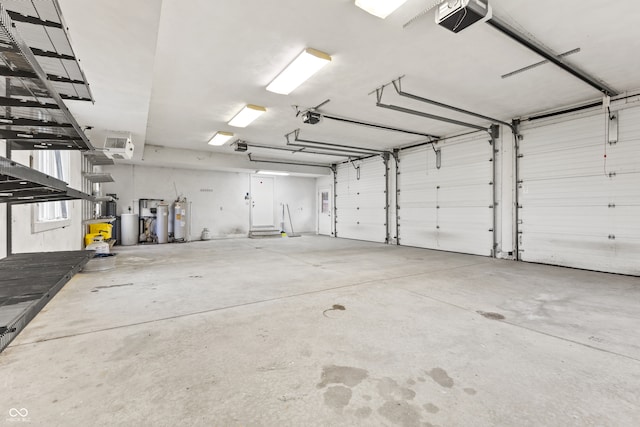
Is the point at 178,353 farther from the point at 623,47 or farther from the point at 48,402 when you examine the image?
the point at 623,47

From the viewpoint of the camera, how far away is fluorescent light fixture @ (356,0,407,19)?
257 centimetres

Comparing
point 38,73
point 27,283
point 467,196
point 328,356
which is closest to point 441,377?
point 328,356

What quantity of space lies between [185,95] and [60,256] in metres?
3.01

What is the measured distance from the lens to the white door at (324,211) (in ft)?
40.5

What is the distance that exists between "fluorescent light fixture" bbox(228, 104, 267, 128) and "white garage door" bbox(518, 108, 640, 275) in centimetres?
554

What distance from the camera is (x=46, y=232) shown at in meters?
4.42

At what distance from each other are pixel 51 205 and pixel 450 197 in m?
8.44

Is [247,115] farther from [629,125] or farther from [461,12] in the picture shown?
[629,125]

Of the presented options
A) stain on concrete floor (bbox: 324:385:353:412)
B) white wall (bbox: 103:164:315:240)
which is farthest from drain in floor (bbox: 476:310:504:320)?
white wall (bbox: 103:164:315:240)

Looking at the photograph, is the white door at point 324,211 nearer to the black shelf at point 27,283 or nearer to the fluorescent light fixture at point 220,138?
the fluorescent light fixture at point 220,138

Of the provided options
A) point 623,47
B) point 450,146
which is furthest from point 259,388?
point 450,146

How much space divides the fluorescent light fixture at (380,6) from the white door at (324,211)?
9.49 metres

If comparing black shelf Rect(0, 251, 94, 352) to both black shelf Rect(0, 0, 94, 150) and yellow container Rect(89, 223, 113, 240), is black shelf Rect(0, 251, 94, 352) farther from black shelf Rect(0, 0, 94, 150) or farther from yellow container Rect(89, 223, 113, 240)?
yellow container Rect(89, 223, 113, 240)

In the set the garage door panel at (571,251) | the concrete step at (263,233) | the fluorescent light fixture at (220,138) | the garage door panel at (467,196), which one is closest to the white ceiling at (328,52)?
the fluorescent light fixture at (220,138)
